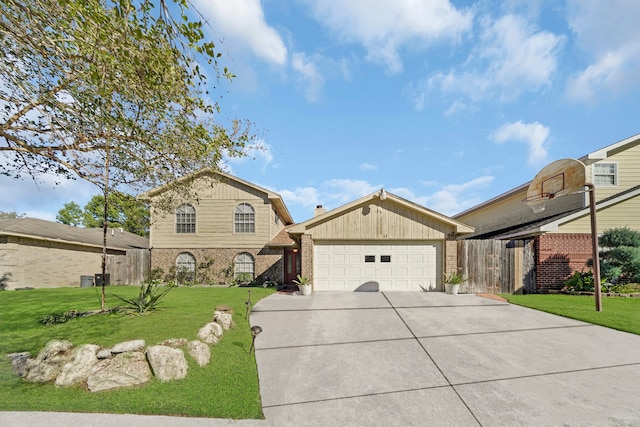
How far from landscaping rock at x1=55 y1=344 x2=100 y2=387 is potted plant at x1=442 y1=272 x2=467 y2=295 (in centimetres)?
1173

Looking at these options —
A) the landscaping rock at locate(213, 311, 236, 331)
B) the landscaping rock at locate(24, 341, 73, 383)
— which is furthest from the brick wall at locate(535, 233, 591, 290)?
the landscaping rock at locate(24, 341, 73, 383)

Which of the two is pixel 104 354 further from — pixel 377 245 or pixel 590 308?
pixel 590 308

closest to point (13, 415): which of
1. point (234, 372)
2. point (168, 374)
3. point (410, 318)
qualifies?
point (168, 374)

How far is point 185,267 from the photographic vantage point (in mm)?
16312

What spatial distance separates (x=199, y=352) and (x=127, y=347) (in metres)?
1.24

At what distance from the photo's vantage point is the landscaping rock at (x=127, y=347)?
189 inches

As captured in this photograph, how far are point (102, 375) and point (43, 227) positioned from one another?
18.4 metres

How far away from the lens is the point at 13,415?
11.6 ft

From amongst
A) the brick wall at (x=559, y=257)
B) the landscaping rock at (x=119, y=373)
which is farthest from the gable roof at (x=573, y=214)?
the landscaping rock at (x=119, y=373)

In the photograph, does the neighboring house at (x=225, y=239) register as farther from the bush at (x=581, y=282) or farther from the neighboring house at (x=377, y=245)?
the bush at (x=581, y=282)

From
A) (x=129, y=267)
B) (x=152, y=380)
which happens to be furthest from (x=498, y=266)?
(x=129, y=267)

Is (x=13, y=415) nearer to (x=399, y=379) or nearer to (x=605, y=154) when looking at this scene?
(x=399, y=379)

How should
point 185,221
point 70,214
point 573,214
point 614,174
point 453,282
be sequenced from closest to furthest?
point 453,282
point 573,214
point 614,174
point 185,221
point 70,214

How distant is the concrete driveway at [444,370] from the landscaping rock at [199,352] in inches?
37.9
